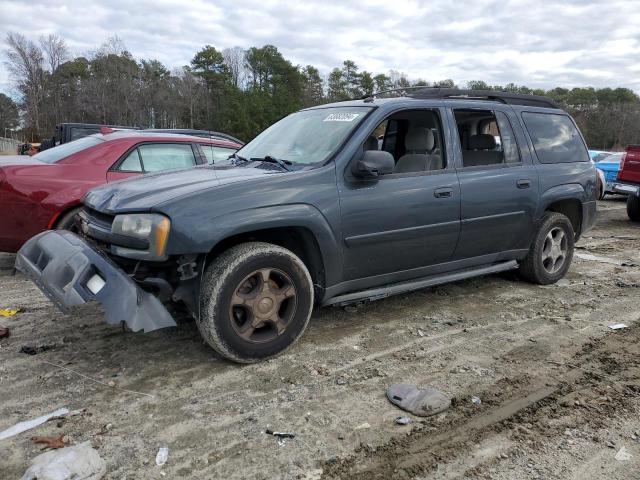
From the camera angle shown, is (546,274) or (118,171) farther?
(118,171)

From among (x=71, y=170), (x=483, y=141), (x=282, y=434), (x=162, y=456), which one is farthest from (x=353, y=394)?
(x=71, y=170)

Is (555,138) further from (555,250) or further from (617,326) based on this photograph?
(617,326)

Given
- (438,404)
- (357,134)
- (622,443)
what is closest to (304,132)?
(357,134)

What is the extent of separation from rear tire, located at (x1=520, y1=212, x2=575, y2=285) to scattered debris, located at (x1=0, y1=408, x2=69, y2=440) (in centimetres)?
447

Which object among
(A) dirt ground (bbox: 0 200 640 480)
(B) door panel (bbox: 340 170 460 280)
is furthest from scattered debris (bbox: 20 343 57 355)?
(B) door panel (bbox: 340 170 460 280)

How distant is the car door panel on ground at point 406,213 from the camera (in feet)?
12.2

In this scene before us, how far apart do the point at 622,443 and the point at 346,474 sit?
4.92 feet

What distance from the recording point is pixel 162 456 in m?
2.43

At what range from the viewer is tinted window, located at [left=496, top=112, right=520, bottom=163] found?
15.8 ft

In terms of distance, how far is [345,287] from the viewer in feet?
12.6

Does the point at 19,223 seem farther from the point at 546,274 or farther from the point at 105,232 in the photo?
the point at 546,274

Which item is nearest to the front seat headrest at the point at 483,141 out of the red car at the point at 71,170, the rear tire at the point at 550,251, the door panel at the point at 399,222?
the door panel at the point at 399,222

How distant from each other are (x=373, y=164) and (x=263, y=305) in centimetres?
129

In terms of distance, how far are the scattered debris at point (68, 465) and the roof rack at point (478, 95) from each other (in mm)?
3512
